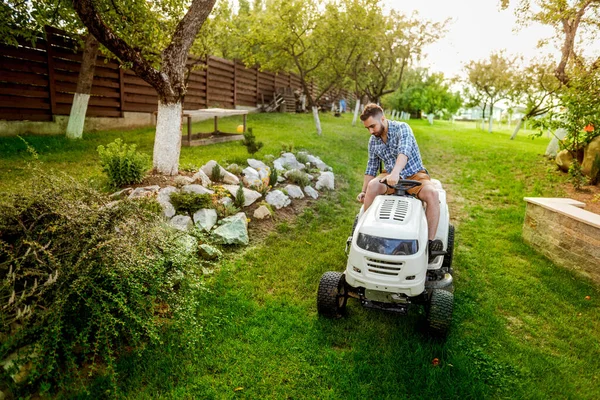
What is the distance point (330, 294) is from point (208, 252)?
160cm

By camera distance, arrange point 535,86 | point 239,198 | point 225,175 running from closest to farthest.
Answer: point 239,198 < point 225,175 < point 535,86

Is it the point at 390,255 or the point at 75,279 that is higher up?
the point at 390,255

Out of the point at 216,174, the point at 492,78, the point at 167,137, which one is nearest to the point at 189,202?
the point at 216,174

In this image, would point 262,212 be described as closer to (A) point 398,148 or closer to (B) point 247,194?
(B) point 247,194

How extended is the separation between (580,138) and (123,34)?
9039 mm

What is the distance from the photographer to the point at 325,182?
6887 millimetres

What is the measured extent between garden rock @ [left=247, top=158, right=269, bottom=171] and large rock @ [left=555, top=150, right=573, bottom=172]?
7.07 meters

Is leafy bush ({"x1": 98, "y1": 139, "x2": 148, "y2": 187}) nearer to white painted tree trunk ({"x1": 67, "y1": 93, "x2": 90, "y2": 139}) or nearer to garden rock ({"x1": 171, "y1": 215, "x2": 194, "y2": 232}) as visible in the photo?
garden rock ({"x1": 171, "y1": 215, "x2": 194, "y2": 232})

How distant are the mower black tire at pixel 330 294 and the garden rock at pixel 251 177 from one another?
9.38 feet

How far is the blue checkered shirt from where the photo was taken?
140 inches

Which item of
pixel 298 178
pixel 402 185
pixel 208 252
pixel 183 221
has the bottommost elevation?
pixel 208 252

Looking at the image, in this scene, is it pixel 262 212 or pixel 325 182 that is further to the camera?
pixel 325 182

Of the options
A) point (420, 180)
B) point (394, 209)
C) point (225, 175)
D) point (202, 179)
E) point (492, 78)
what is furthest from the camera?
Result: point (492, 78)

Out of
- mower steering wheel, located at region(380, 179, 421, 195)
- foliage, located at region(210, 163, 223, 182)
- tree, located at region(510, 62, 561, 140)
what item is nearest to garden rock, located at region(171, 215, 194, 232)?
foliage, located at region(210, 163, 223, 182)
